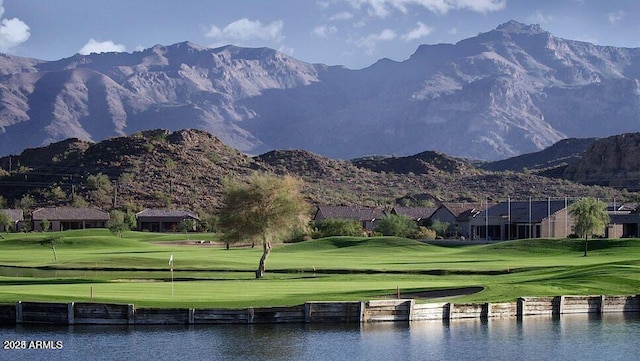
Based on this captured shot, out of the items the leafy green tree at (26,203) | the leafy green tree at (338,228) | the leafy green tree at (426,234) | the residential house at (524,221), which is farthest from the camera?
the leafy green tree at (26,203)

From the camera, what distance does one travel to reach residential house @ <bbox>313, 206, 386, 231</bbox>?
151500 millimetres

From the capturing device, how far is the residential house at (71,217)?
154000mm

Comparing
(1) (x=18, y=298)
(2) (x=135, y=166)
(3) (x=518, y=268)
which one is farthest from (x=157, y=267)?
(2) (x=135, y=166)

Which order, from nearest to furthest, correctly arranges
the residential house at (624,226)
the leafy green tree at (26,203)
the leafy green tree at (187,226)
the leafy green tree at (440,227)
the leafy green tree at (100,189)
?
1. the residential house at (624,226)
2. the leafy green tree at (440,227)
3. the leafy green tree at (187,226)
4. the leafy green tree at (26,203)
5. the leafy green tree at (100,189)

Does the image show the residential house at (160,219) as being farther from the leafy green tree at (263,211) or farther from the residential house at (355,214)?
the leafy green tree at (263,211)

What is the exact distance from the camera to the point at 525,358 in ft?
127

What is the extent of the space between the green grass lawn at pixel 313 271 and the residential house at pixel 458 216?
34244 mm

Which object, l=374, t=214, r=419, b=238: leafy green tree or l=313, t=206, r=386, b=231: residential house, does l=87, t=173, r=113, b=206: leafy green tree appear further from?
l=374, t=214, r=419, b=238: leafy green tree

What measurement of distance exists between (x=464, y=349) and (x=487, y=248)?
198 ft

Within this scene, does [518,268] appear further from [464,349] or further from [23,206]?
[23,206]

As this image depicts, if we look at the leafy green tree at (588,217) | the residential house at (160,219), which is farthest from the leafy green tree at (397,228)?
the residential house at (160,219)

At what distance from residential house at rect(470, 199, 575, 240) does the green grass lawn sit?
1691 centimetres

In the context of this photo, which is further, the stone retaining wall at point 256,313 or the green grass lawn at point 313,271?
the green grass lawn at point 313,271

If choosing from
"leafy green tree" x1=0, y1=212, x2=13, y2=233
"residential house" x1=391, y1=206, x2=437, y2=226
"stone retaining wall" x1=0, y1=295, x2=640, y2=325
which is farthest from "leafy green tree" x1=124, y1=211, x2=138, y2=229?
"stone retaining wall" x1=0, y1=295, x2=640, y2=325
